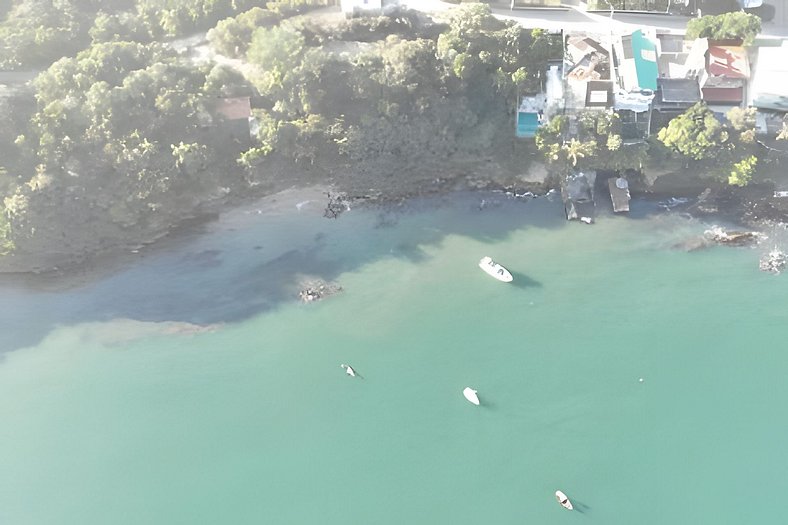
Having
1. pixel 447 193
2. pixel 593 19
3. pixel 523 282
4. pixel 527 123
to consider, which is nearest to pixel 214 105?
pixel 447 193

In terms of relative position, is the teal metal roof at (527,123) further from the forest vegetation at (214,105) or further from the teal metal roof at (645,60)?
the teal metal roof at (645,60)

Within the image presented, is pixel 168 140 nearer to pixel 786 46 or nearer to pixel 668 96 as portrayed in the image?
pixel 668 96

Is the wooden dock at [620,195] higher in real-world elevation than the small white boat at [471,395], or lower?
higher

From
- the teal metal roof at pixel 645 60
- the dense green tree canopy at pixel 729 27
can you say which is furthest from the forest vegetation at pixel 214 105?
the dense green tree canopy at pixel 729 27

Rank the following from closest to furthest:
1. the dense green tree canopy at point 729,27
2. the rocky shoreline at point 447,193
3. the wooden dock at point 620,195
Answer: the dense green tree canopy at point 729,27
the rocky shoreline at point 447,193
the wooden dock at point 620,195

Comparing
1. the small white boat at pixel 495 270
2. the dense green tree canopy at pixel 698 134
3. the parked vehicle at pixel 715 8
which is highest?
the parked vehicle at pixel 715 8

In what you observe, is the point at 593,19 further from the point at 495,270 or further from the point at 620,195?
the point at 495,270

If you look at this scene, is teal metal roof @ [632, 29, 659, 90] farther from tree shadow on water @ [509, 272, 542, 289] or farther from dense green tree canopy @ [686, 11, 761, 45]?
tree shadow on water @ [509, 272, 542, 289]
